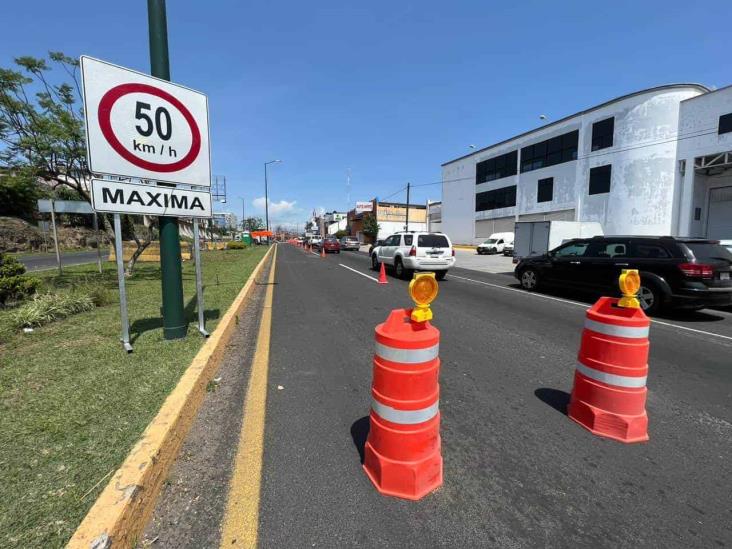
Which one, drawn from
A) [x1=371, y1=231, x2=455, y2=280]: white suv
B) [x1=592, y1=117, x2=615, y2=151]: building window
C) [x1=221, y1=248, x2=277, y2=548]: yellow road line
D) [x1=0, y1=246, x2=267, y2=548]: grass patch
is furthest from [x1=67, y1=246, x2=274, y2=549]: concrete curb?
[x1=592, y1=117, x2=615, y2=151]: building window

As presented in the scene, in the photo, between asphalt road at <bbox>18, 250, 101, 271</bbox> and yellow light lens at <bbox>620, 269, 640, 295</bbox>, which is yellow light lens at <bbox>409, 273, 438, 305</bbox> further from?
asphalt road at <bbox>18, 250, 101, 271</bbox>

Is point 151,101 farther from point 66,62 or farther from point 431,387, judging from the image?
point 66,62

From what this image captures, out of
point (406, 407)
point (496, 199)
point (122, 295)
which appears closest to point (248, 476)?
point (406, 407)

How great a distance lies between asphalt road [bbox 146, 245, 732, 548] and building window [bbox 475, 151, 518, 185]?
122ft

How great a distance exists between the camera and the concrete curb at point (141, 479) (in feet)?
5.68

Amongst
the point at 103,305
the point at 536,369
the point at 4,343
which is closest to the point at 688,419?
the point at 536,369

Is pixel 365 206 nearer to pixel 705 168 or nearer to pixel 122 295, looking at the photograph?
pixel 705 168

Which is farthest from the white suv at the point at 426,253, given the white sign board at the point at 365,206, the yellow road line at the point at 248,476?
the white sign board at the point at 365,206

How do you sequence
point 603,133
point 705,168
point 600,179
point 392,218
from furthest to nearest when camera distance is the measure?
point 392,218, point 600,179, point 603,133, point 705,168

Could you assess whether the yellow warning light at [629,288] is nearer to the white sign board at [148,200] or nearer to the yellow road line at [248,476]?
the yellow road line at [248,476]

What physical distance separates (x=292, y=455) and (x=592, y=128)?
35883mm

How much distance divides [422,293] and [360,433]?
1389 mm

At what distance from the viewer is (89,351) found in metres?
4.24

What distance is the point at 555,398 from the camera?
3.61 meters
